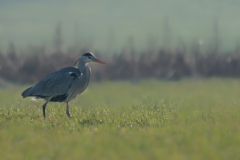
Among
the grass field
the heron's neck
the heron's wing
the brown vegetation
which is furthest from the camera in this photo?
the brown vegetation

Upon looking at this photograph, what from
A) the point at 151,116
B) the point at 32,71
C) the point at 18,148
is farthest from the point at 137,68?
the point at 18,148

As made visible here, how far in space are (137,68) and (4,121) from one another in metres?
14.7

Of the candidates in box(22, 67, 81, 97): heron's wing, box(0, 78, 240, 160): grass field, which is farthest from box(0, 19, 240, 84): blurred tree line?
box(0, 78, 240, 160): grass field

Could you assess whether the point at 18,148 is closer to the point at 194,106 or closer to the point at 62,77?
the point at 62,77

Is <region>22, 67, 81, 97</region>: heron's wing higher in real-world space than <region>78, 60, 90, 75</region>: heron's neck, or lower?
lower

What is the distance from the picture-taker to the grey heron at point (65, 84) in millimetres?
8438

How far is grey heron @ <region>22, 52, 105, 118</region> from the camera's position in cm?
844

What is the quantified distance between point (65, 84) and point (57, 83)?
210 mm

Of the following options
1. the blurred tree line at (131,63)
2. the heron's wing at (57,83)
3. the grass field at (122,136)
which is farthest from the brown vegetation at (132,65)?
the grass field at (122,136)

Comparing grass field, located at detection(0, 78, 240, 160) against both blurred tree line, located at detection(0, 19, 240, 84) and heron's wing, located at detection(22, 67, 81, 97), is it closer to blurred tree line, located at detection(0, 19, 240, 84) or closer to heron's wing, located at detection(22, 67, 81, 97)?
heron's wing, located at detection(22, 67, 81, 97)

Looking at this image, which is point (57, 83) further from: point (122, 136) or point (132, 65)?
point (132, 65)

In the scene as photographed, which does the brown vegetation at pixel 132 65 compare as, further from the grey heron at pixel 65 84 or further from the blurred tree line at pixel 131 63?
the grey heron at pixel 65 84

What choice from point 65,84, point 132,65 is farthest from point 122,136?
point 132,65

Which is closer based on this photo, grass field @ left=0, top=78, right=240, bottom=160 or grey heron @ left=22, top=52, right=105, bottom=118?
grass field @ left=0, top=78, right=240, bottom=160
